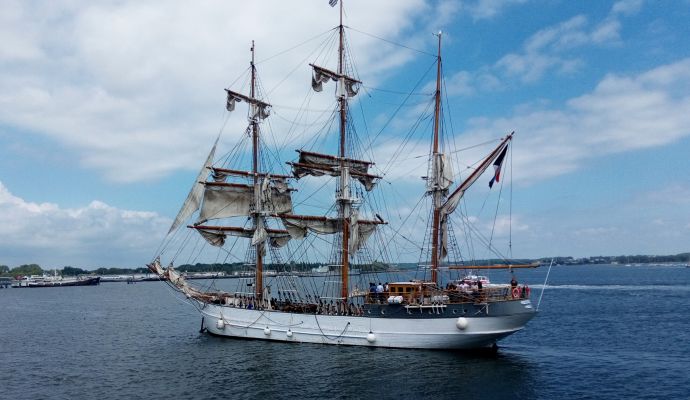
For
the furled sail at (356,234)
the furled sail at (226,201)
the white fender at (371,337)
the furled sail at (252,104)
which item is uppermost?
the furled sail at (252,104)

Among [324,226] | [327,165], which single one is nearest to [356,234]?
[324,226]

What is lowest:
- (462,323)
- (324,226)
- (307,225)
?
(462,323)

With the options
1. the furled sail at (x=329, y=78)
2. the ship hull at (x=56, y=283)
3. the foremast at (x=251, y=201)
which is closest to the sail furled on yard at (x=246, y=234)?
the foremast at (x=251, y=201)

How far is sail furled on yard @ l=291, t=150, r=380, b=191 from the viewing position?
143ft

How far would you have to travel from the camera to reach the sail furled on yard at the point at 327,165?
43719 millimetres

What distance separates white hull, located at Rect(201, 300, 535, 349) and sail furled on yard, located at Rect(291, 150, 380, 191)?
12.0 metres

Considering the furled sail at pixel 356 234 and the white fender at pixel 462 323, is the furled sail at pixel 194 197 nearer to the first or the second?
the furled sail at pixel 356 234

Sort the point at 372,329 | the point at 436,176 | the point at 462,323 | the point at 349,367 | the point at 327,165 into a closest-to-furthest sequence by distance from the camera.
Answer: the point at 349,367
the point at 462,323
the point at 372,329
the point at 436,176
the point at 327,165

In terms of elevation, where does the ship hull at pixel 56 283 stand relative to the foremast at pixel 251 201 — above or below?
below

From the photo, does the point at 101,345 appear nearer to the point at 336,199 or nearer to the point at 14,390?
the point at 14,390

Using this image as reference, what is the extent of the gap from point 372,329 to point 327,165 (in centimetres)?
1411

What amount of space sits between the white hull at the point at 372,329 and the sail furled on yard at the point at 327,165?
12.0m

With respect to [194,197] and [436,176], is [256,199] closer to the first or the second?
[194,197]

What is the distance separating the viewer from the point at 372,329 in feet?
122
